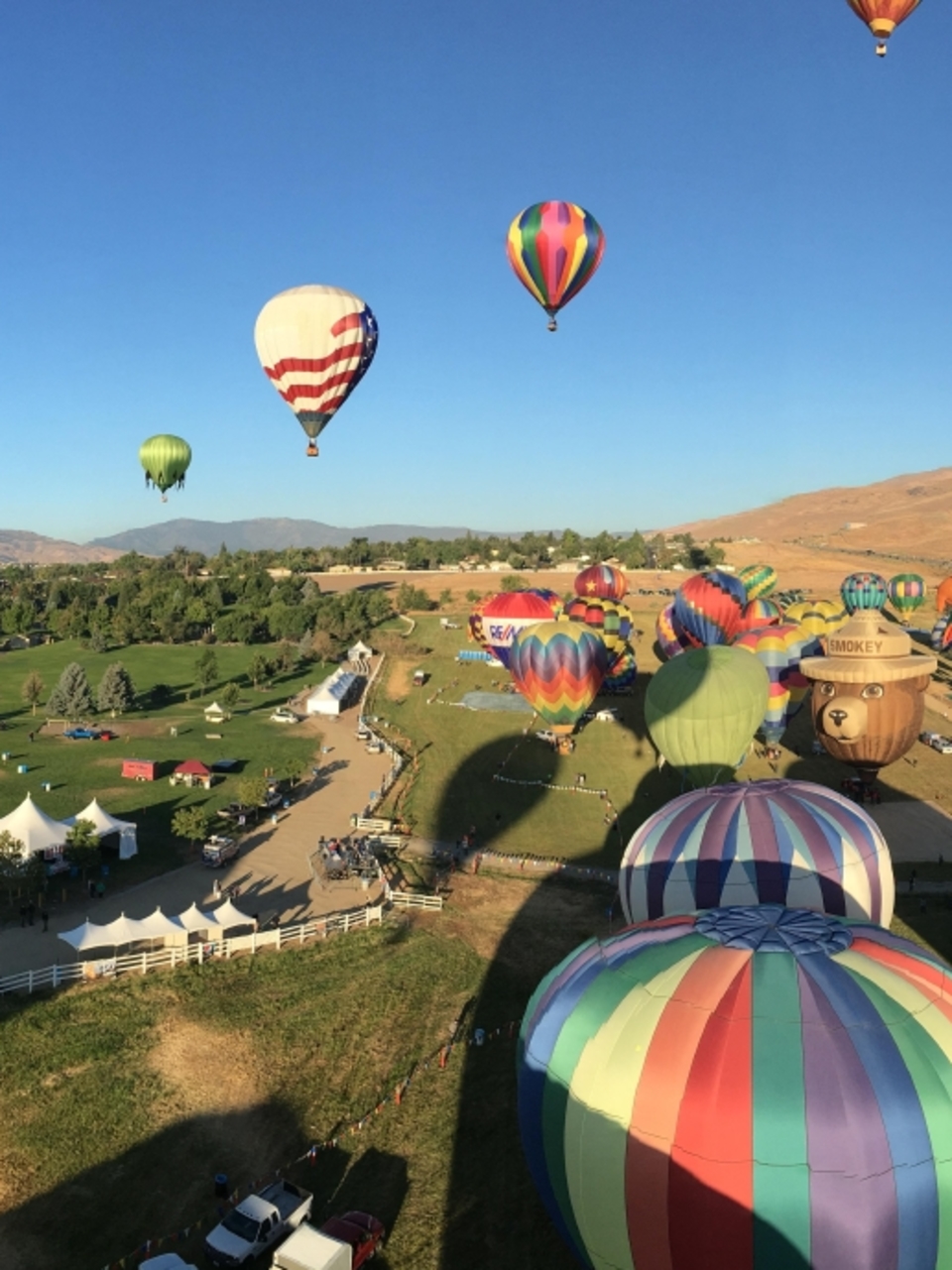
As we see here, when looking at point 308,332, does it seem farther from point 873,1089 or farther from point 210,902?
point 873,1089

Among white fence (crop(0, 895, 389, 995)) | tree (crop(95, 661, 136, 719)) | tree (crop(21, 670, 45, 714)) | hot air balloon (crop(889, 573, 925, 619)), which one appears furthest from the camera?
hot air balloon (crop(889, 573, 925, 619))

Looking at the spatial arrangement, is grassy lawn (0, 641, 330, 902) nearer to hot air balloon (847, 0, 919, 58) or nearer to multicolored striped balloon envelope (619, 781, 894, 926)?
multicolored striped balloon envelope (619, 781, 894, 926)

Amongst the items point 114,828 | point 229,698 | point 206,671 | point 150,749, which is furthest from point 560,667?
point 206,671

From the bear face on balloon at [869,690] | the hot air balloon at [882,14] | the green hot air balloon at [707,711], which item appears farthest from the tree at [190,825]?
the hot air balloon at [882,14]

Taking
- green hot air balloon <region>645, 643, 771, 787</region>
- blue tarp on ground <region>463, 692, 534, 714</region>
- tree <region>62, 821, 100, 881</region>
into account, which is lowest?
blue tarp on ground <region>463, 692, 534, 714</region>

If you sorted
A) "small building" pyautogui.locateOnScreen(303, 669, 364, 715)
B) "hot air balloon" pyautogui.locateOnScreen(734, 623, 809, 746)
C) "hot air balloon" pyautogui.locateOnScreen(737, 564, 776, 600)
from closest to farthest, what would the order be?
1. "hot air balloon" pyautogui.locateOnScreen(734, 623, 809, 746)
2. "small building" pyautogui.locateOnScreen(303, 669, 364, 715)
3. "hot air balloon" pyautogui.locateOnScreen(737, 564, 776, 600)

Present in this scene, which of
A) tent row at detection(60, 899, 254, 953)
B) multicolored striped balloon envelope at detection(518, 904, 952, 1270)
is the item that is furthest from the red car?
tent row at detection(60, 899, 254, 953)

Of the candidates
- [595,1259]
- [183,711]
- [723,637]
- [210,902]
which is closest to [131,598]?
[183,711]
